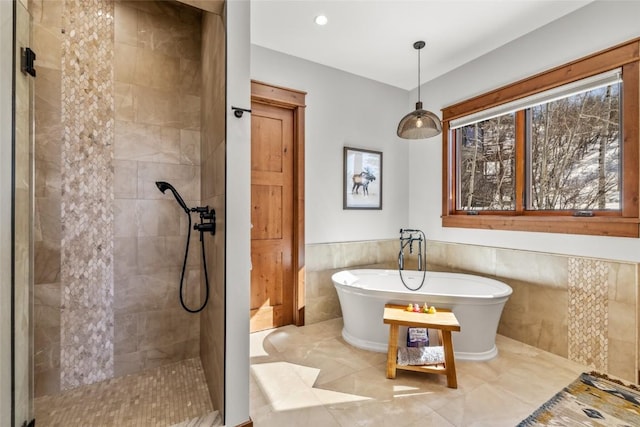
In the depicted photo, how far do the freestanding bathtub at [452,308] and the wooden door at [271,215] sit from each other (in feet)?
2.12

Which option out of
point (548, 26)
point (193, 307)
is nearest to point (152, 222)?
point (193, 307)

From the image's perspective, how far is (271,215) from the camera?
9.95 ft

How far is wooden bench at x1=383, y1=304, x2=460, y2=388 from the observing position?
201cm

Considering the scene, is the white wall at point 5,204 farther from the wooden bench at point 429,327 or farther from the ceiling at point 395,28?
the wooden bench at point 429,327

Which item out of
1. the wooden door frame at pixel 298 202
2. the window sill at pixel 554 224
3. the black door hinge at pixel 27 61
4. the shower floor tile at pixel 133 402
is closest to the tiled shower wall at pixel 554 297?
the wooden door frame at pixel 298 202

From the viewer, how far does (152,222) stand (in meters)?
2.21

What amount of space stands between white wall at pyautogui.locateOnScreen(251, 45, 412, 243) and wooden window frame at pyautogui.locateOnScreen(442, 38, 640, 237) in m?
0.61

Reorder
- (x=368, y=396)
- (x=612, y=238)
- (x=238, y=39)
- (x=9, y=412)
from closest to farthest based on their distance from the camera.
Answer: (x=9, y=412) → (x=238, y=39) → (x=368, y=396) → (x=612, y=238)

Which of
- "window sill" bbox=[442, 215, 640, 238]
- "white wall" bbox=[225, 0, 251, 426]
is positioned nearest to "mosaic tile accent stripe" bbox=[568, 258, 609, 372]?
"window sill" bbox=[442, 215, 640, 238]

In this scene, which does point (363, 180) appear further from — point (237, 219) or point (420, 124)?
point (237, 219)

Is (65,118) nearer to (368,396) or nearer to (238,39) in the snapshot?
(238,39)

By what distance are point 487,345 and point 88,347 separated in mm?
3002

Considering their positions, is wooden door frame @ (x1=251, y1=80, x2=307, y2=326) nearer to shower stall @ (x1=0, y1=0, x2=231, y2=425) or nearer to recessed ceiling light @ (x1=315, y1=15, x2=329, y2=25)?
recessed ceiling light @ (x1=315, y1=15, x2=329, y2=25)

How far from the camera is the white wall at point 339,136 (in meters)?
3.06
